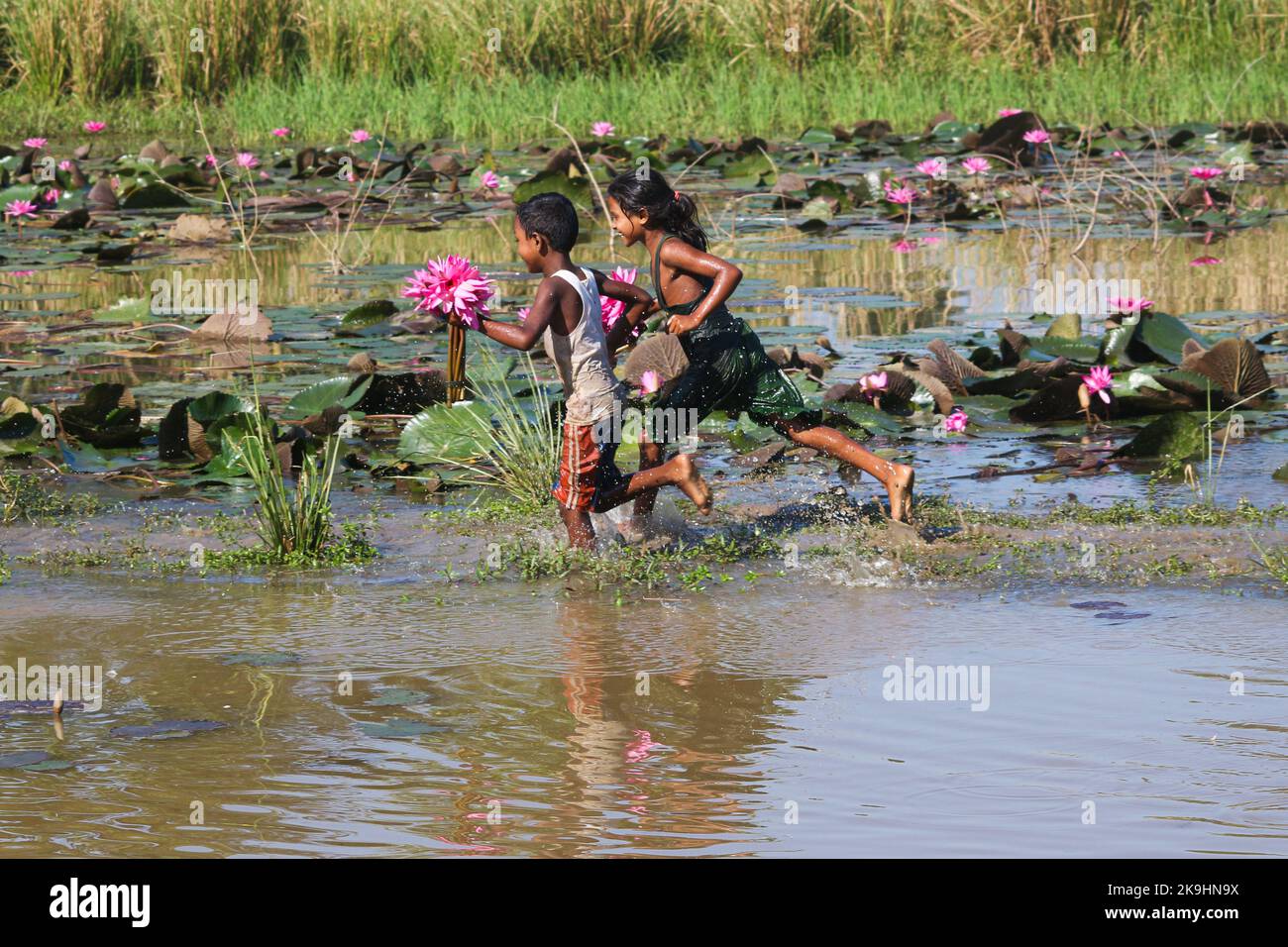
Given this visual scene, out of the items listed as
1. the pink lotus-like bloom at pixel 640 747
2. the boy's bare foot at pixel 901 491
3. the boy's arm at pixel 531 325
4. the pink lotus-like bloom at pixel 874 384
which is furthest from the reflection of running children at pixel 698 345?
the pink lotus-like bloom at pixel 640 747

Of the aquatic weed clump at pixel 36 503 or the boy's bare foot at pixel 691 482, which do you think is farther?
the aquatic weed clump at pixel 36 503

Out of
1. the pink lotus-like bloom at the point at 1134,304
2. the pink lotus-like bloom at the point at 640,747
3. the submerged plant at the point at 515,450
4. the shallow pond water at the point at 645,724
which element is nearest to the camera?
the shallow pond water at the point at 645,724

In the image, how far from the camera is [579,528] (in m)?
5.31

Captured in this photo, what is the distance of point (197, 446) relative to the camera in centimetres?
634

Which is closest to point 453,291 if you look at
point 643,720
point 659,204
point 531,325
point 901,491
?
point 531,325

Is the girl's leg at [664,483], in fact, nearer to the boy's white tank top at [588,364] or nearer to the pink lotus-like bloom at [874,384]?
the boy's white tank top at [588,364]

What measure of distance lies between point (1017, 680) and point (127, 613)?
2.54 m

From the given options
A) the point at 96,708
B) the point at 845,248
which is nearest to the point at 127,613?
the point at 96,708

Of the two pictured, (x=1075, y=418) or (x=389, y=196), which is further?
(x=389, y=196)

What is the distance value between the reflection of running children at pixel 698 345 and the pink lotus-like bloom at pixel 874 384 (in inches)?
47.6

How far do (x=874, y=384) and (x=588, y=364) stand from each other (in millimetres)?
1883

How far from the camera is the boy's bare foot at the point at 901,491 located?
5328mm

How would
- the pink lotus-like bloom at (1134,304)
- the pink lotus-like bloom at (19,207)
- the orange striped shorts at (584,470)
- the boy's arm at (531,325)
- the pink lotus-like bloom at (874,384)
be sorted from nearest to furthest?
the boy's arm at (531,325) → the orange striped shorts at (584,470) → the pink lotus-like bloom at (874,384) → the pink lotus-like bloom at (1134,304) → the pink lotus-like bloom at (19,207)
